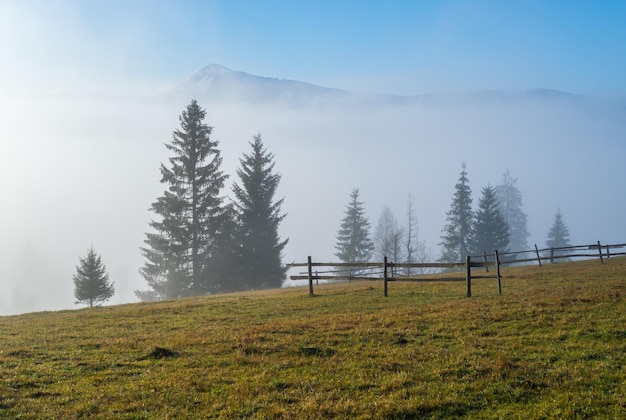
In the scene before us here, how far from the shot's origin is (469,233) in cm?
8031

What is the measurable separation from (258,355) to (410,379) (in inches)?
187

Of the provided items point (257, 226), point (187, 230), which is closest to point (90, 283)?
point (187, 230)

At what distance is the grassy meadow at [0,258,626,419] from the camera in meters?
9.29

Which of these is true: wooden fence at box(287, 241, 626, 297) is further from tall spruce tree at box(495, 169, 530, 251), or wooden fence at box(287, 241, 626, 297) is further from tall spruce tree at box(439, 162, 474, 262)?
tall spruce tree at box(495, 169, 530, 251)

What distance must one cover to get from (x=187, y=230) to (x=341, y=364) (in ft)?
157

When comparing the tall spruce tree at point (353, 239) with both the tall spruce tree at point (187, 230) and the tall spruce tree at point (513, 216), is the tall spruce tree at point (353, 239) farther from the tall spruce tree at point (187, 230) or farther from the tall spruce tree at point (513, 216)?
the tall spruce tree at point (513, 216)

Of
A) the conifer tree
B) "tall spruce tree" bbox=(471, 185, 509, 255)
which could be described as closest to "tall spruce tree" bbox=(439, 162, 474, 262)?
"tall spruce tree" bbox=(471, 185, 509, 255)

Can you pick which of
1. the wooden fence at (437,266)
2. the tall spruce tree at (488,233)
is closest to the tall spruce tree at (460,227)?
the tall spruce tree at (488,233)

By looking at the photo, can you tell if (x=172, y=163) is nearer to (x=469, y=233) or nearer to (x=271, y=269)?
(x=271, y=269)

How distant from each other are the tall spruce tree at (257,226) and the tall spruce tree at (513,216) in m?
59.6

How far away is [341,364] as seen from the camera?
40.2ft

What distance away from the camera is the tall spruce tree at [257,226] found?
59.7 m

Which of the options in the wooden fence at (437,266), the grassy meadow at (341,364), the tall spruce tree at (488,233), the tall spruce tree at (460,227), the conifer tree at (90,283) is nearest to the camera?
the grassy meadow at (341,364)

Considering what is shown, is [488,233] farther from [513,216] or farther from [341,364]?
[341,364]
